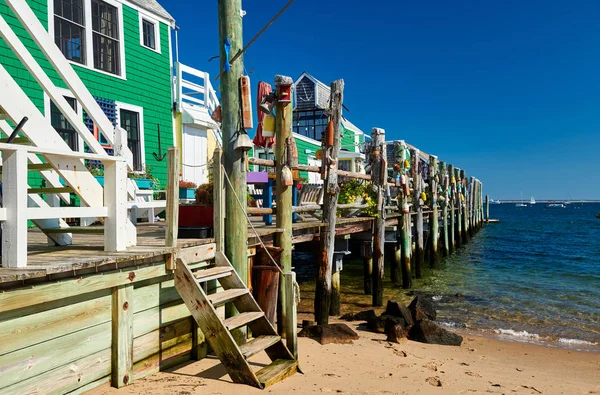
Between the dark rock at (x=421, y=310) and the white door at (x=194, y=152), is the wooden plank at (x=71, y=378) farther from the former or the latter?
the white door at (x=194, y=152)

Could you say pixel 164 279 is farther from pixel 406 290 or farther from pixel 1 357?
pixel 406 290

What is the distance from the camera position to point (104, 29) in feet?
41.0

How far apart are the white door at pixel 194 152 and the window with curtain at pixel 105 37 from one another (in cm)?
314

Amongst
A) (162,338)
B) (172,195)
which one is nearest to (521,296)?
(162,338)

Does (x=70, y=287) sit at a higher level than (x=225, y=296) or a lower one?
higher

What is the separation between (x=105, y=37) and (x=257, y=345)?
1040 cm

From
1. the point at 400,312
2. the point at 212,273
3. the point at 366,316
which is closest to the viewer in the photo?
the point at 212,273

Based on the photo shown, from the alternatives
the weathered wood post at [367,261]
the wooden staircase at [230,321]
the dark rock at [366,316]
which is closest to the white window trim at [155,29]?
the weathered wood post at [367,261]

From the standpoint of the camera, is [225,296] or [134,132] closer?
[225,296]

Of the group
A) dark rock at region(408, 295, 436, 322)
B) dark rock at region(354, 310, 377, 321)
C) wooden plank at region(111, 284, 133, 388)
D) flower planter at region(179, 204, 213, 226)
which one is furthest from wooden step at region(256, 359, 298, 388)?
dark rock at region(408, 295, 436, 322)

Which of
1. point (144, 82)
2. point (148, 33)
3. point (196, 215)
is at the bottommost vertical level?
point (196, 215)

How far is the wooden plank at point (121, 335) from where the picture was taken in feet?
14.7

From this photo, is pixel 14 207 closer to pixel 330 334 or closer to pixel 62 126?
pixel 330 334

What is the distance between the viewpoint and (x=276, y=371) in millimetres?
5141
